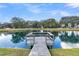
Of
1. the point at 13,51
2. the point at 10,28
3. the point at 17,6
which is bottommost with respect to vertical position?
the point at 13,51

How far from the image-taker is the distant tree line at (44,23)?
292 centimetres

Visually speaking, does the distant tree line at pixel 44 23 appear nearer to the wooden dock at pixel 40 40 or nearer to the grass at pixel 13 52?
the wooden dock at pixel 40 40

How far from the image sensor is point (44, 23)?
293 centimetres

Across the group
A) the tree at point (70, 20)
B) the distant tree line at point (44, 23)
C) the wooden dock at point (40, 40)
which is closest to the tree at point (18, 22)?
the distant tree line at point (44, 23)

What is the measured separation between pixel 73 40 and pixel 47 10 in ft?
1.36

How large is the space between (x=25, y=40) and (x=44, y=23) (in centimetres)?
27

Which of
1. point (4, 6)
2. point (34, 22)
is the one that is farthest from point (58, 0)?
point (4, 6)

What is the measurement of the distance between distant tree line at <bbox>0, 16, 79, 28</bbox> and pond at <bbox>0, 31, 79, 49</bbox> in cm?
8

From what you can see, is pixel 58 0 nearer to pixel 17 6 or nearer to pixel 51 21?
pixel 51 21

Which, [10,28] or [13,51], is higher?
[10,28]

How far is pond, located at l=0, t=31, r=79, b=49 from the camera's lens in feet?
9.57

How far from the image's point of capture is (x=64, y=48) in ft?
9.66

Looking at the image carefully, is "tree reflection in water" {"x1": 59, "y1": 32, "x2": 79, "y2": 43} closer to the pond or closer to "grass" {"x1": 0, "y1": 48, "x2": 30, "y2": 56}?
the pond

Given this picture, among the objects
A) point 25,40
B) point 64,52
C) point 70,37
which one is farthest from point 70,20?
point 25,40
